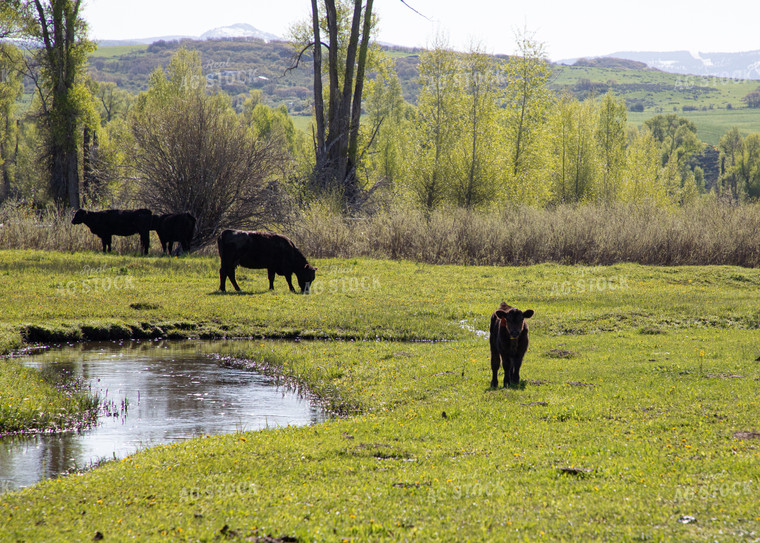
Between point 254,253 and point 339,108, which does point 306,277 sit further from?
point 339,108

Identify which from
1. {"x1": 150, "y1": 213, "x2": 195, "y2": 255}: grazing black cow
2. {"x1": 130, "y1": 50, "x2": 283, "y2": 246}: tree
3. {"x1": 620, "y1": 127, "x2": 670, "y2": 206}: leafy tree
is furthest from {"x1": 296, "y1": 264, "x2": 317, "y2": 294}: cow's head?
{"x1": 620, "y1": 127, "x2": 670, "y2": 206}: leafy tree

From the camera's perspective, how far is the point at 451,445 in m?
8.20

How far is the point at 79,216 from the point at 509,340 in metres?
24.7

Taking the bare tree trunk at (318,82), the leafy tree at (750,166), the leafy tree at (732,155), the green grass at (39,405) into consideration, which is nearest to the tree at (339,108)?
the bare tree trunk at (318,82)

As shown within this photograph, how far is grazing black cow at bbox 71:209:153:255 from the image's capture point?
95.3ft

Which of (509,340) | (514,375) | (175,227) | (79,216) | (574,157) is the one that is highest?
(574,157)

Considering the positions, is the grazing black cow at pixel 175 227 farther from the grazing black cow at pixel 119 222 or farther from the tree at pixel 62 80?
the tree at pixel 62 80

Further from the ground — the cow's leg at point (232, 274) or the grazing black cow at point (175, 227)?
the grazing black cow at point (175, 227)

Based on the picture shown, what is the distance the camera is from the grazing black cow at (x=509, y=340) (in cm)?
1028

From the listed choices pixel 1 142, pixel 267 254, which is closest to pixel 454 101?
pixel 267 254

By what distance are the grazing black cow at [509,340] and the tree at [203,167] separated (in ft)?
→ 74.4

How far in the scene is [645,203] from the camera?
121ft

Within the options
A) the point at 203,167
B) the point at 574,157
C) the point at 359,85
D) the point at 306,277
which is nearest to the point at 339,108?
the point at 359,85

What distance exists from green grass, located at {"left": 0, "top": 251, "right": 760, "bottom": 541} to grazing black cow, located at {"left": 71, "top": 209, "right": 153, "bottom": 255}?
10156 millimetres
